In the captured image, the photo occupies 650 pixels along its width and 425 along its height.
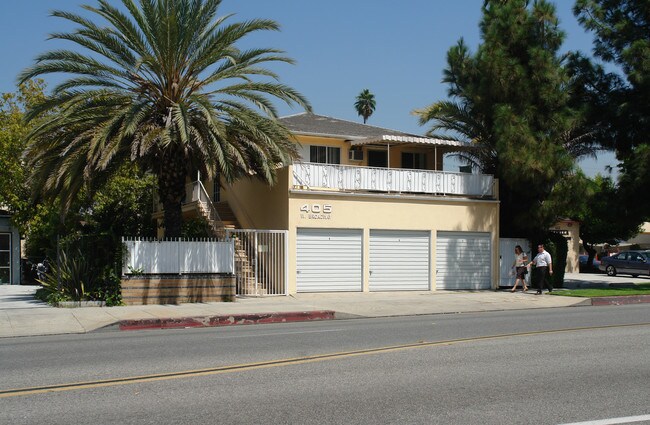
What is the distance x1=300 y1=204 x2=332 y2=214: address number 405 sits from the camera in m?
23.1

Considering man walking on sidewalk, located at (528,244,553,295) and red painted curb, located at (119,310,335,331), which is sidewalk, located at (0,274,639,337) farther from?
man walking on sidewalk, located at (528,244,553,295)

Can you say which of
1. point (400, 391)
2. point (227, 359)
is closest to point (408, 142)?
point (227, 359)

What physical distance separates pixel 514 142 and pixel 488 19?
17.4 ft

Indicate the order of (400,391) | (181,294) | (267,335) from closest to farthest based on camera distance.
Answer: (400,391) → (267,335) → (181,294)

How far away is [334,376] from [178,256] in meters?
12.2

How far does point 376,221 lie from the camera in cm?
2439

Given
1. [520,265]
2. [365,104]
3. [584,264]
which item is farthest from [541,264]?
[365,104]

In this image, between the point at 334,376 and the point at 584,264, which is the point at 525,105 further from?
the point at 584,264

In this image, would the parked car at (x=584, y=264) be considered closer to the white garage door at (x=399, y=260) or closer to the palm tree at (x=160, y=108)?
the white garage door at (x=399, y=260)

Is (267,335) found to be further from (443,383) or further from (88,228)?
(88,228)

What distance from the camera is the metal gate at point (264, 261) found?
2255 centimetres

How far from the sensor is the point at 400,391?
788 cm

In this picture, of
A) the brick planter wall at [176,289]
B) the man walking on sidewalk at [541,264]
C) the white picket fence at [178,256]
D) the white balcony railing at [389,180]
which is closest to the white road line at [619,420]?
the brick planter wall at [176,289]

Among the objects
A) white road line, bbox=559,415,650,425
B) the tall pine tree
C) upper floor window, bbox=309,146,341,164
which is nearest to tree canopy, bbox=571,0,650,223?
the tall pine tree
